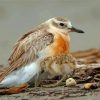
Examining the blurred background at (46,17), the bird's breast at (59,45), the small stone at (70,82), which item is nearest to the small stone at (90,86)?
the small stone at (70,82)

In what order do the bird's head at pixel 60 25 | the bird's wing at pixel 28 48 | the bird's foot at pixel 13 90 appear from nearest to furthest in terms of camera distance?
1. the bird's foot at pixel 13 90
2. the bird's wing at pixel 28 48
3. the bird's head at pixel 60 25

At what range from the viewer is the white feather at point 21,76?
7.71 metres

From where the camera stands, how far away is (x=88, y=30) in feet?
43.8

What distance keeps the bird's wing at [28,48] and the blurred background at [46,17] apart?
3531 mm

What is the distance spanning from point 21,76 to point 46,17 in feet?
21.7

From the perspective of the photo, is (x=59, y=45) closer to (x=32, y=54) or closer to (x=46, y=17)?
(x=32, y=54)

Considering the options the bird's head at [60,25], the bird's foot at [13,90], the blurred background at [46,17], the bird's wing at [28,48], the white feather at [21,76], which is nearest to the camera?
the bird's foot at [13,90]

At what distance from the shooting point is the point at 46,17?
14.3 meters

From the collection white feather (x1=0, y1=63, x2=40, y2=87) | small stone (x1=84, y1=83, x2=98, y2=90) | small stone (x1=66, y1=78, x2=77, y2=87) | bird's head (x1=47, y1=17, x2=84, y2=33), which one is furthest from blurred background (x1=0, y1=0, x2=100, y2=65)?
small stone (x1=84, y1=83, x2=98, y2=90)

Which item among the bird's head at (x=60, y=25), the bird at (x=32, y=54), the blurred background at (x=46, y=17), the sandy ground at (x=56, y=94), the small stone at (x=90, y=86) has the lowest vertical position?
the sandy ground at (x=56, y=94)

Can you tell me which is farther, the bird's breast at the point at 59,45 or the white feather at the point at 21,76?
the bird's breast at the point at 59,45

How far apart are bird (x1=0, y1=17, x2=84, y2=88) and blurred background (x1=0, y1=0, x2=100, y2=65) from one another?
3.50 m

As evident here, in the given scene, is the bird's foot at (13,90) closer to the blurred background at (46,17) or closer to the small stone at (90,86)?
the small stone at (90,86)

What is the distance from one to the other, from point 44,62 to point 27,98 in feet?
2.05
